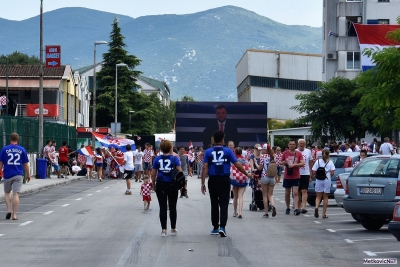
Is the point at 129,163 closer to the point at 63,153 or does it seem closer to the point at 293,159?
the point at 293,159

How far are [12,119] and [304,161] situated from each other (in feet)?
67.9

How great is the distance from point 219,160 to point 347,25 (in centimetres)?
6169

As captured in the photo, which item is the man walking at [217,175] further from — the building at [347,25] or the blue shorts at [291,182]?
Result: the building at [347,25]

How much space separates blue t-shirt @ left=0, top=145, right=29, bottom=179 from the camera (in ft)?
62.7

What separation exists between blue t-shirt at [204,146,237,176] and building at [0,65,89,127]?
5382 cm

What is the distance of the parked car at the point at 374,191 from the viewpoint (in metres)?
16.5

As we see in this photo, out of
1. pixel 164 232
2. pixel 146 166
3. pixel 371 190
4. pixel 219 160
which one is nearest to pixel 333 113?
pixel 146 166

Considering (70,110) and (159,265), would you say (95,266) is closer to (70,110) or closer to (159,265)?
(159,265)

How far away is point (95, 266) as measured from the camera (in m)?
11.3

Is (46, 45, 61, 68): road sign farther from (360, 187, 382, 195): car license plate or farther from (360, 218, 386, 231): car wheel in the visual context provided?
(360, 187, 382, 195): car license plate

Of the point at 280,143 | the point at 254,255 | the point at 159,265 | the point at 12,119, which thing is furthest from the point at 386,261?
the point at 280,143

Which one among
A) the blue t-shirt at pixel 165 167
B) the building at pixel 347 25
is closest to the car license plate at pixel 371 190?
the blue t-shirt at pixel 165 167

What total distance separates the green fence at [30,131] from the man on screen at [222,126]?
29.2ft

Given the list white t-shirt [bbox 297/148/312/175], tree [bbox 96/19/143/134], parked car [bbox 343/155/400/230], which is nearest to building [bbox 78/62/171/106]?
tree [bbox 96/19/143/134]
